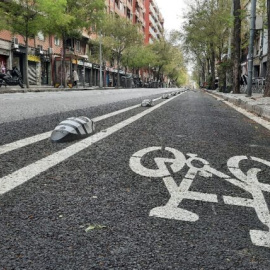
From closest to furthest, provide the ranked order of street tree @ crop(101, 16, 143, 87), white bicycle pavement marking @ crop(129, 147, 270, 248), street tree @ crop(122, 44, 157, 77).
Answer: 1. white bicycle pavement marking @ crop(129, 147, 270, 248)
2. street tree @ crop(101, 16, 143, 87)
3. street tree @ crop(122, 44, 157, 77)

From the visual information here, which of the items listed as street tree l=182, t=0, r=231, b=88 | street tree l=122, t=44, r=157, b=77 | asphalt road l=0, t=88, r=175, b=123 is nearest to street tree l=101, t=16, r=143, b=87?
street tree l=122, t=44, r=157, b=77

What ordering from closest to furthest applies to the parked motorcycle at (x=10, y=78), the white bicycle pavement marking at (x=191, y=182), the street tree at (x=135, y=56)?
the white bicycle pavement marking at (x=191, y=182) → the parked motorcycle at (x=10, y=78) → the street tree at (x=135, y=56)

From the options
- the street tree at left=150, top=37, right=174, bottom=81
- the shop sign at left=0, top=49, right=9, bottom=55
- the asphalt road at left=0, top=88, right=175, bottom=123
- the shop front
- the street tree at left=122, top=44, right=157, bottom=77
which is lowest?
the asphalt road at left=0, top=88, right=175, bottom=123

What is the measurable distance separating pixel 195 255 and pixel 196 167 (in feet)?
4.60

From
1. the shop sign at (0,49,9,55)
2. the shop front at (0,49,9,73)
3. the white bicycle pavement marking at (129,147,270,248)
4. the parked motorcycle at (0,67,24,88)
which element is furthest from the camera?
the shop front at (0,49,9,73)

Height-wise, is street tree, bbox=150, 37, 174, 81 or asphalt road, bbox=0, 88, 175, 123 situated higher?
street tree, bbox=150, 37, 174, 81

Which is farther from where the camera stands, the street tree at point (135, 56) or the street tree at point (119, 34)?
the street tree at point (135, 56)

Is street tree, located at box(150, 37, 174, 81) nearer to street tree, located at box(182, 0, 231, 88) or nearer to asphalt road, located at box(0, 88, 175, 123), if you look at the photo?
street tree, located at box(182, 0, 231, 88)

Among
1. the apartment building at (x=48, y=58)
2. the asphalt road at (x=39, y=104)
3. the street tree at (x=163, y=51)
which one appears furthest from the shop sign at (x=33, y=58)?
the street tree at (x=163, y=51)

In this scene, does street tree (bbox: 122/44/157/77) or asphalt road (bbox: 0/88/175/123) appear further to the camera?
street tree (bbox: 122/44/157/77)

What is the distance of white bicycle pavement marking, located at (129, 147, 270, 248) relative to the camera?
1757 mm

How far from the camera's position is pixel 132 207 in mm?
1861

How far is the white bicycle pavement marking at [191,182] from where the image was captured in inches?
69.2

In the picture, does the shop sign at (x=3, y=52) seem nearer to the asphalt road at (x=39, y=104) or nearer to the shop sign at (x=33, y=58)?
the shop sign at (x=33, y=58)
